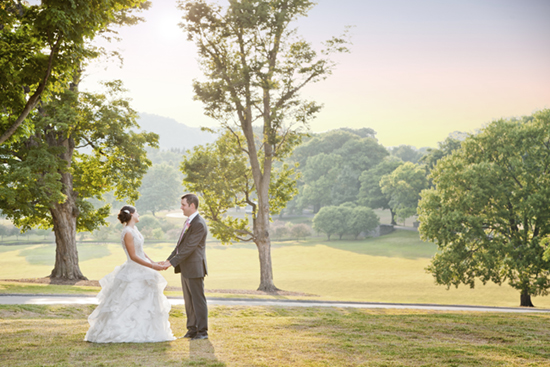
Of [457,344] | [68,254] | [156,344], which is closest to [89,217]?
[68,254]

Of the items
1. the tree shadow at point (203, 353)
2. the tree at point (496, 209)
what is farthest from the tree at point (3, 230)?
the tree shadow at point (203, 353)

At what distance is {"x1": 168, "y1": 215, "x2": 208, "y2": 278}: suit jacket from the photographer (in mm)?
6867

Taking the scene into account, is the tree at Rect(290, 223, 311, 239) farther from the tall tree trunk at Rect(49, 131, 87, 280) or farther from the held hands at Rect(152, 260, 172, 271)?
the held hands at Rect(152, 260, 172, 271)

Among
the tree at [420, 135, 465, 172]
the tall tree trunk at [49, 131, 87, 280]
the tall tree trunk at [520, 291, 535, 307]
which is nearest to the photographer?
the tall tree trunk at [49, 131, 87, 280]

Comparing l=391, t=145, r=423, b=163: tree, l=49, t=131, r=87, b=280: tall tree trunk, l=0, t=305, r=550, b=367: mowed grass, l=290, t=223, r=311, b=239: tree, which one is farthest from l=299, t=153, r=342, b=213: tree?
l=0, t=305, r=550, b=367: mowed grass

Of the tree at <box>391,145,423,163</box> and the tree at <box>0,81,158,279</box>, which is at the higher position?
the tree at <box>391,145,423,163</box>

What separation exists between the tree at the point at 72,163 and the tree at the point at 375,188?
59.6 metres

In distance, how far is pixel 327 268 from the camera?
4491 centimetres

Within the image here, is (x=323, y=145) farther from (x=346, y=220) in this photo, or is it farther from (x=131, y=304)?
(x=131, y=304)

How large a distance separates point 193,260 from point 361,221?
6202 cm

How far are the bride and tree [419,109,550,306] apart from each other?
2102 cm

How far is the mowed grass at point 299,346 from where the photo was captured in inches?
228

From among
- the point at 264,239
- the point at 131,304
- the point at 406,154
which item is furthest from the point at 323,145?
the point at 131,304

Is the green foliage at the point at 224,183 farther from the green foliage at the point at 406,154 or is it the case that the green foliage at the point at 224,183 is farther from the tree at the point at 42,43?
the green foliage at the point at 406,154
